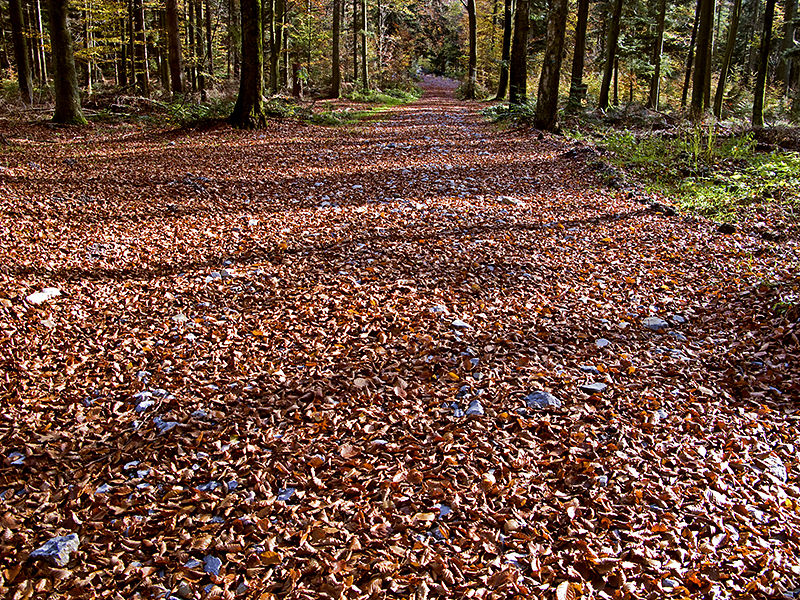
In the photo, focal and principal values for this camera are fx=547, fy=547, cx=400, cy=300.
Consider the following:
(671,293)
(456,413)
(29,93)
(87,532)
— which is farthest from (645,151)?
(29,93)

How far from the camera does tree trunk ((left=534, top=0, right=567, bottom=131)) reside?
1283 centimetres

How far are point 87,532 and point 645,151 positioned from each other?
10.9m

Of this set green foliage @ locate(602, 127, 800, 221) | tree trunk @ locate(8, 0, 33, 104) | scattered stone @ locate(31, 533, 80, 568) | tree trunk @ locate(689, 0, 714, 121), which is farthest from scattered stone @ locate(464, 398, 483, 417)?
tree trunk @ locate(8, 0, 33, 104)

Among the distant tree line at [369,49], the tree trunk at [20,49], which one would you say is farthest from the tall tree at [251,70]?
the tree trunk at [20,49]

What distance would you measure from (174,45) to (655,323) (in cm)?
1733

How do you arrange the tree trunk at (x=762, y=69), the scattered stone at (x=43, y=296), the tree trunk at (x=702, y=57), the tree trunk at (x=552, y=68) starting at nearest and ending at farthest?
the scattered stone at (x=43, y=296) < the tree trunk at (x=552, y=68) < the tree trunk at (x=702, y=57) < the tree trunk at (x=762, y=69)

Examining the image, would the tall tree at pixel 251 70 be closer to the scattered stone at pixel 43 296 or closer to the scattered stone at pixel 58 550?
the scattered stone at pixel 43 296

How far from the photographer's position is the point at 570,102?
58.2ft

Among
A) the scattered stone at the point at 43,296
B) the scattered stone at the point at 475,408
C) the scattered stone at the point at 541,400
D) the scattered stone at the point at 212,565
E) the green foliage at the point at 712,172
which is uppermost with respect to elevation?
the green foliage at the point at 712,172

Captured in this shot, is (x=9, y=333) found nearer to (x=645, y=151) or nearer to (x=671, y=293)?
(x=671, y=293)

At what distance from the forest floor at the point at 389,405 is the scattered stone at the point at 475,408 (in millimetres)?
20

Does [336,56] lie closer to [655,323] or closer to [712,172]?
[712,172]

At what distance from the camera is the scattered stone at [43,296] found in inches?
159

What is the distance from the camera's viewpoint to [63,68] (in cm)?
1152
